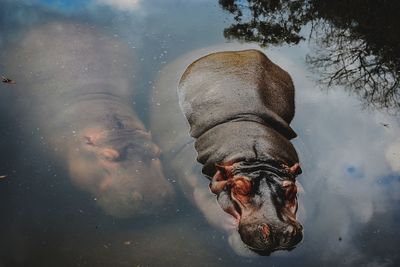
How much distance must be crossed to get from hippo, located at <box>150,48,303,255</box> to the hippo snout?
0.01 m

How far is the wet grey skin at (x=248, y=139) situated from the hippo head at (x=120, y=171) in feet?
2.73

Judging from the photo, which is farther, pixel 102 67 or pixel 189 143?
pixel 102 67

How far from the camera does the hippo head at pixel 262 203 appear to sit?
5.84m

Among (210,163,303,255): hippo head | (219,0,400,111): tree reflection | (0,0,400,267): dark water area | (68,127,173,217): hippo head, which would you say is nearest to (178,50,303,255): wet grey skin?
(210,163,303,255): hippo head

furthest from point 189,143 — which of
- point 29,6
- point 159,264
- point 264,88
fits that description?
point 29,6

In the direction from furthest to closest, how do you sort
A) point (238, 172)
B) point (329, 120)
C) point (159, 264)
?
point (329, 120), point (238, 172), point (159, 264)

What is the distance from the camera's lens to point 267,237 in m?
5.75

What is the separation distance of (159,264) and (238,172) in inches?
65.7

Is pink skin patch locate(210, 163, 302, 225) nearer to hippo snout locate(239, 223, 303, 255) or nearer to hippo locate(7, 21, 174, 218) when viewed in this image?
hippo snout locate(239, 223, 303, 255)

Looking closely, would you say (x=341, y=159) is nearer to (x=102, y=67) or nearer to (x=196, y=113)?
(x=196, y=113)

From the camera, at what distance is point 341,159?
8367 mm

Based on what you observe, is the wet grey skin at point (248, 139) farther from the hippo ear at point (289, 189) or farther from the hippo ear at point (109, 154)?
the hippo ear at point (109, 154)

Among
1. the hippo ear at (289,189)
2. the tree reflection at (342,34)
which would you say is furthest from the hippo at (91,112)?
the tree reflection at (342,34)

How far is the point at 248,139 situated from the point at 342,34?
5762 mm
